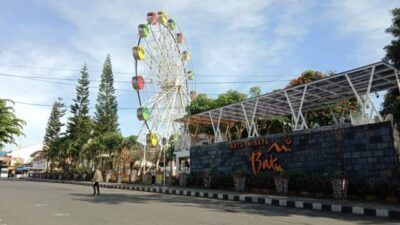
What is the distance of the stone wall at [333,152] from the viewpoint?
451 inches

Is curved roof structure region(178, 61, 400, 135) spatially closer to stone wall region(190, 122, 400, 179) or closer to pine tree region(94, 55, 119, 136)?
stone wall region(190, 122, 400, 179)

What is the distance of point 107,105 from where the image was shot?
43344 mm

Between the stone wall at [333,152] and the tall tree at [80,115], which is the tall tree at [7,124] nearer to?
the stone wall at [333,152]

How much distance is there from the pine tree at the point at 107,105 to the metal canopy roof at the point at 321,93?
72.5ft

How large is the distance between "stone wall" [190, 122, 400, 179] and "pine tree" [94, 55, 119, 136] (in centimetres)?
2715

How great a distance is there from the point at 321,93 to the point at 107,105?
30668 millimetres

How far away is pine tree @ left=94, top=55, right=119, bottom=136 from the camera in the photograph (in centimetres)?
4278

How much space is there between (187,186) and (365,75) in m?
10.3

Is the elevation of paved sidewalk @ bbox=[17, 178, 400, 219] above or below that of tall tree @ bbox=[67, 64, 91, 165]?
below

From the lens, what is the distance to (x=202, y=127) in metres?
30.6

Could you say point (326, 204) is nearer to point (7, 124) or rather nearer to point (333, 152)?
point (333, 152)

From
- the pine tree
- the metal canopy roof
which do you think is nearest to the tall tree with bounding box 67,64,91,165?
the pine tree

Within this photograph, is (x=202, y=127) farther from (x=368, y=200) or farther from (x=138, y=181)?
(x=368, y=200)

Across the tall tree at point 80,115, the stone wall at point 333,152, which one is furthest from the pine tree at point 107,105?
the stone wall at point 333,152
